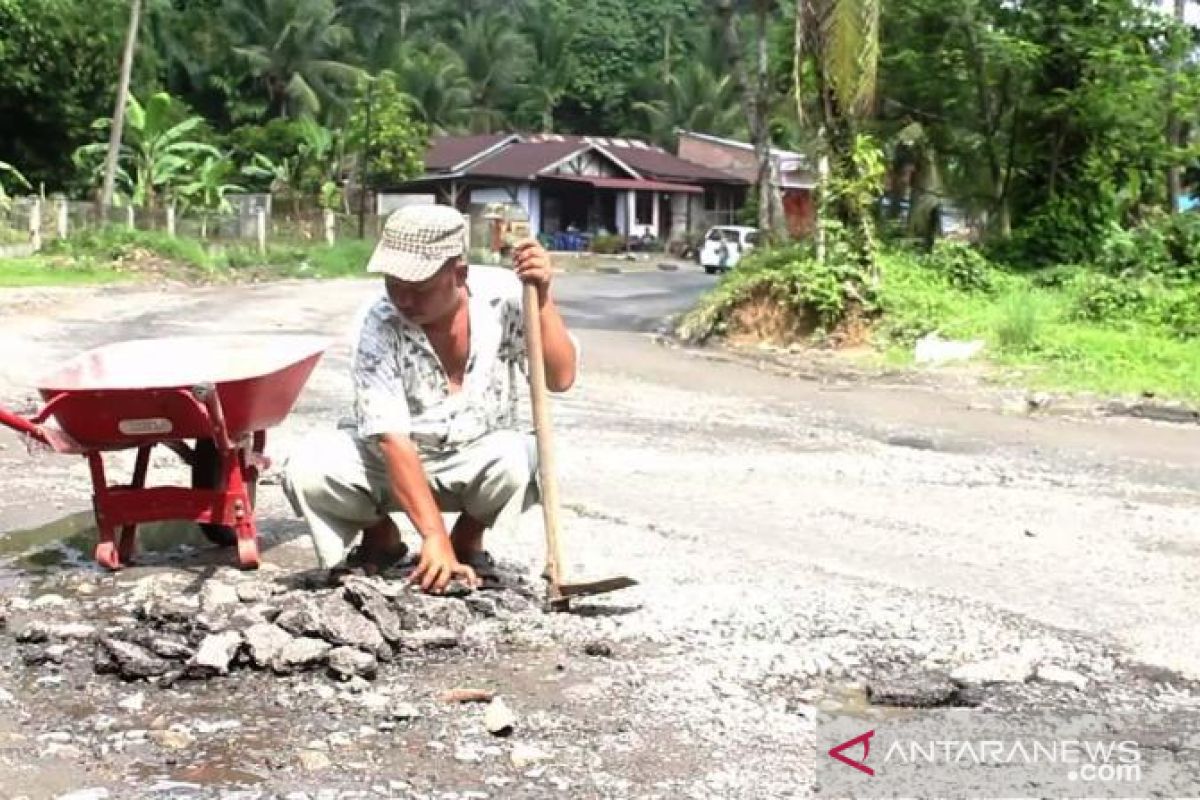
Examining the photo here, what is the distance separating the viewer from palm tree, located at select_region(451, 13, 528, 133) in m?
59.3

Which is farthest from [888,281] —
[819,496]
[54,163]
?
[54,163]

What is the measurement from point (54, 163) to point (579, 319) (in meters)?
21.7

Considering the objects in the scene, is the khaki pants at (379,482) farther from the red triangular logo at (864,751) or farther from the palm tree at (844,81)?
the palm tree at (844,81)

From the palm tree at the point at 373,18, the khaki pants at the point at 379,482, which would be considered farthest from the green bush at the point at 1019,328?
the palm tree at the point at 373,18

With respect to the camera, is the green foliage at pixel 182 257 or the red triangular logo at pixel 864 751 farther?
the green foliage at pixel 182 257

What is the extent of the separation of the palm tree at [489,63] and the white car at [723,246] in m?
22.8

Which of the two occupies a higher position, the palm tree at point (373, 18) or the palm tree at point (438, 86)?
the palm tree at point (373, 18)

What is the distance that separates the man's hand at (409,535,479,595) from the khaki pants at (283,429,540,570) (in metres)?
0.28

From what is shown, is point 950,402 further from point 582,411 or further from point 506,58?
point 506,58

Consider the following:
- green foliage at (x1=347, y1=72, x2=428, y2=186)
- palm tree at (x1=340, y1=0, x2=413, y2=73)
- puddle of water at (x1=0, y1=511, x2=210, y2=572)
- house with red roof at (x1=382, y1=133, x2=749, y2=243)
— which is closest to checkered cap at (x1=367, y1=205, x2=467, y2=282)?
puddle of water at (x1=0, y1=511, x2=210, y2=572)

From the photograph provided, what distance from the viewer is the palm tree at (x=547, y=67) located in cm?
6241

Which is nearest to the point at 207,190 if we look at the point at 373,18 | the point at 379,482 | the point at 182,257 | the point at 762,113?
the point at 182,257

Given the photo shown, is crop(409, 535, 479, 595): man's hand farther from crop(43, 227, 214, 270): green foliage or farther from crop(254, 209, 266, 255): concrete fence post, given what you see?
crop(254, 209, 266, 255): concrete fence post

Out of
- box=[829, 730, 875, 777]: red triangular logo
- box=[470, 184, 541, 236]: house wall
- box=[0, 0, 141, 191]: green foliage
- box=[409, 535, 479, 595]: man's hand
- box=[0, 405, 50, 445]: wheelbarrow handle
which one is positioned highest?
box=[0, 0, 141, 191]: green foliage
